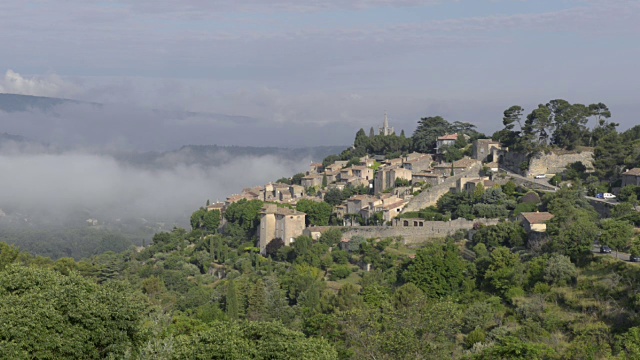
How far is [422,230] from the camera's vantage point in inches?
1671

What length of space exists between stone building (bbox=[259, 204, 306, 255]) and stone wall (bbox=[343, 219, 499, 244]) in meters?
4.42

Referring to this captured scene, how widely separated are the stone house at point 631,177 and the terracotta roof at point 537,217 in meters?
6.43

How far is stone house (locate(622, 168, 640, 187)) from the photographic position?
1578 inches

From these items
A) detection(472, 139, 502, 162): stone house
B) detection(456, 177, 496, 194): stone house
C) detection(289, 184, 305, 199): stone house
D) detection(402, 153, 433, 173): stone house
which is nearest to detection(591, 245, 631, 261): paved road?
detection(456, 177, 496, 194): stone house

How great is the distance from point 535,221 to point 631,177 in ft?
27.3

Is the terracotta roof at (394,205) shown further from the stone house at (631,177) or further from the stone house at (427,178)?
the stone house at (631,177)

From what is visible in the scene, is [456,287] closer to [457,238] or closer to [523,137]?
[457,238]

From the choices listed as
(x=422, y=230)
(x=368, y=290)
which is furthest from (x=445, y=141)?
(x=368, y=290)

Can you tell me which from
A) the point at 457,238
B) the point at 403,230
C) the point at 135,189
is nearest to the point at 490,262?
the point at 457,238

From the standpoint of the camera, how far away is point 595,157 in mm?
44625

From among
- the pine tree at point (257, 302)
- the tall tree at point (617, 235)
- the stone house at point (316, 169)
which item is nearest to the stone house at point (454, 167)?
the stone house at point (316, 169)

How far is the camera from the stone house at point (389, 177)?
52.1 m

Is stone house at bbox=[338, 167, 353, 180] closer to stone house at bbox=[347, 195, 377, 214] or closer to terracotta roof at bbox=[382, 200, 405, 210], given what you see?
stone house at bbox=[347, 195, 377, 214]

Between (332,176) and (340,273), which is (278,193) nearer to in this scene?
(332,176)
